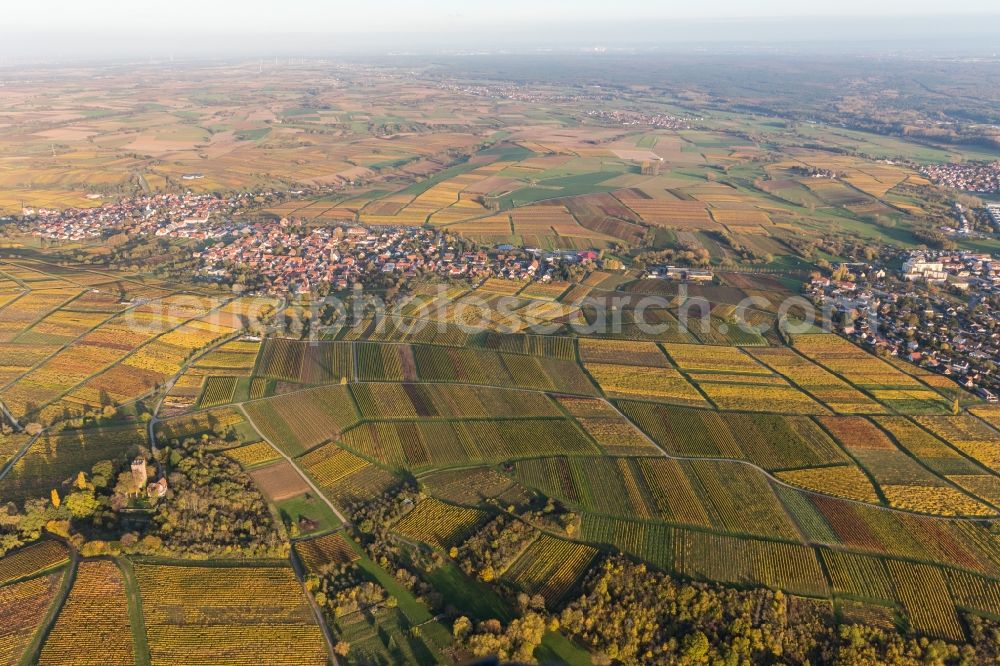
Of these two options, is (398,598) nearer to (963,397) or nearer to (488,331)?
(488,331)

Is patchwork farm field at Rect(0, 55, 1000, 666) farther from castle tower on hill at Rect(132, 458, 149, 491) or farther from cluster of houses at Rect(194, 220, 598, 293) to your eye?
cluster of houses at Rect(194, 220, 598, 293)

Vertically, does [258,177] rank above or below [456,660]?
above

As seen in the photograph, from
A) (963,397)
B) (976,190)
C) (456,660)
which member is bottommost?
(456,660)

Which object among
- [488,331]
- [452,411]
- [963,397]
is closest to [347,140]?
[488,331]

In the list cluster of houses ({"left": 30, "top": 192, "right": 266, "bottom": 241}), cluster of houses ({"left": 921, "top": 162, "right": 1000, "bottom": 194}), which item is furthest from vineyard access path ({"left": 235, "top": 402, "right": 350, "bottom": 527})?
cluster of houses ({"left": 921, "top": 162, "right": 1000, "bottom": 194})

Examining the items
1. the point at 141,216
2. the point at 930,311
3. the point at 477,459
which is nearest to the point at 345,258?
the point at 141,216

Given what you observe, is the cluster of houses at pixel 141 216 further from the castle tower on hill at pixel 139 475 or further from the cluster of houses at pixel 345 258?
the castle tower on hill at pixel 139 475

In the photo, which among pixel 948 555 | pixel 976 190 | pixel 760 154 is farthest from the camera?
pixel 760 154
